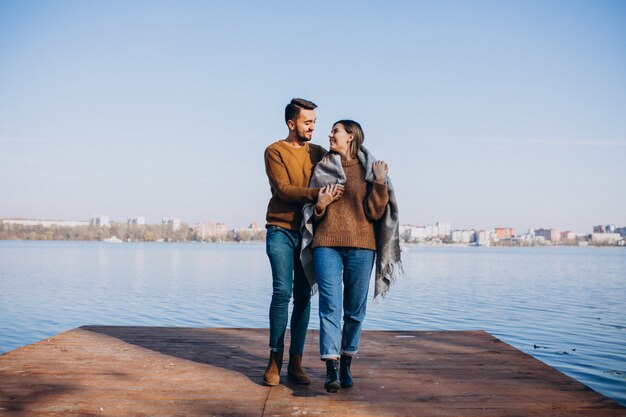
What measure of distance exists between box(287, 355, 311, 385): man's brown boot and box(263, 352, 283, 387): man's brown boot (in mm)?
95

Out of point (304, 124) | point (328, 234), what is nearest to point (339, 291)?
point (328, 234)

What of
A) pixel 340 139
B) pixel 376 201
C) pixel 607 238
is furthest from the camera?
pixel 607 238

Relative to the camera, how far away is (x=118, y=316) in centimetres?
1402

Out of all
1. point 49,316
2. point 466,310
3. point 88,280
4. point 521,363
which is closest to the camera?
point 521,363

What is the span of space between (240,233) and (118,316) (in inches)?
5204

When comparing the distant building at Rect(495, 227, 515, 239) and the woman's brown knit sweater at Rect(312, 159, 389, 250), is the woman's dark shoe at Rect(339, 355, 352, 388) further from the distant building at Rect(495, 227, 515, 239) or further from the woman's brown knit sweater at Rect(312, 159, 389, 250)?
the distant building at Rect(495, 227, 515, 239)

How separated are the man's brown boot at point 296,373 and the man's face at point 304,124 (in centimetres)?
137

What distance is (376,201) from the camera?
3.46 metres

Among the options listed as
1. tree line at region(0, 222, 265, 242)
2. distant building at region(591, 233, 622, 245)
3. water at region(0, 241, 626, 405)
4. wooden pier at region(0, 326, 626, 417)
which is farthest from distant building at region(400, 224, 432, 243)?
wooden pier at region(0, 326, 626, 417)

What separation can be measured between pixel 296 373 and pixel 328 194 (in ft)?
3.70

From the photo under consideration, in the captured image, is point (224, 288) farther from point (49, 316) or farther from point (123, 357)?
point (123, 357)

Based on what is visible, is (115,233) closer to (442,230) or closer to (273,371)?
(442,230)

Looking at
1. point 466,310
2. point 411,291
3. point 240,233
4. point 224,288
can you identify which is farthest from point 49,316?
point 240,233

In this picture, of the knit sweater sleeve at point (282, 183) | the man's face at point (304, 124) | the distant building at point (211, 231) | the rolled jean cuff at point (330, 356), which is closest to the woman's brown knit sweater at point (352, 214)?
the knit sweater sleeve at point (282, 183)
